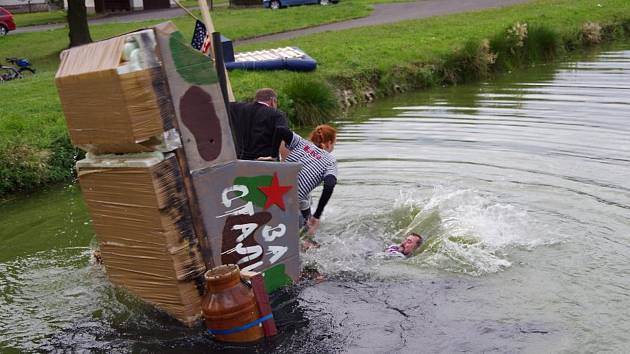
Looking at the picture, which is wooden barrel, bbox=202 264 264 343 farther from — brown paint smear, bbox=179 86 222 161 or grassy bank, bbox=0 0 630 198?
grassy bank, bbox=0 0 630 198

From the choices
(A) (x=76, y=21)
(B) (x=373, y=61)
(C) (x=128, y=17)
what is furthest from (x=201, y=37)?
(C) (x=128, y=17)

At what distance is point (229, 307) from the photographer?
5594 millimetres

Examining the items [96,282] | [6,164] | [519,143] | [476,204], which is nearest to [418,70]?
[519,143]

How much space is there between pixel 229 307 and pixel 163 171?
1108mm

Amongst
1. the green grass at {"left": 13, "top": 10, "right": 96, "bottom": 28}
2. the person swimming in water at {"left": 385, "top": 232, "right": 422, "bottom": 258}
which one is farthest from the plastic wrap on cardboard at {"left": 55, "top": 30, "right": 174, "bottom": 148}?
the green grass at {"left": 13, "top": 10, "right": 96, "bottom": 28}

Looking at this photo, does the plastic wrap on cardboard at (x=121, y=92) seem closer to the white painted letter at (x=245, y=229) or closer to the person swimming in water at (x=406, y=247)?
the white painted letter at (x=245, y=229)

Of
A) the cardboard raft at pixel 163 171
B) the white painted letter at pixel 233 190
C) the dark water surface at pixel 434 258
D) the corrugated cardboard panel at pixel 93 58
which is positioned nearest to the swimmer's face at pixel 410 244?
the dark water surface at pixel 434 258

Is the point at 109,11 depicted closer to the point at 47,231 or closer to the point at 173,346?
the point at 47,231

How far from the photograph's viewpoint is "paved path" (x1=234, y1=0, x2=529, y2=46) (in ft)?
86.5

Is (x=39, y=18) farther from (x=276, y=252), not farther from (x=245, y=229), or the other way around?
(x=245, y=229)

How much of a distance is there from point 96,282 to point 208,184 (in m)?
2.31

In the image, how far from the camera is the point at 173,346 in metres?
6.07

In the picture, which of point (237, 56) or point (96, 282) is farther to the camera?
point (237, 56)

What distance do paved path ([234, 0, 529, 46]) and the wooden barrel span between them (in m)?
19.4
